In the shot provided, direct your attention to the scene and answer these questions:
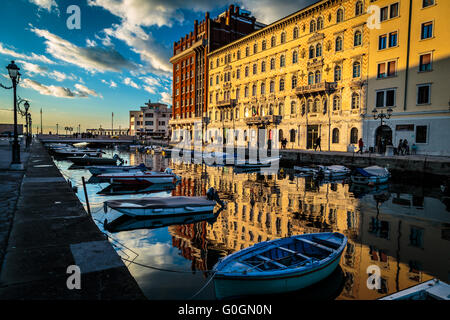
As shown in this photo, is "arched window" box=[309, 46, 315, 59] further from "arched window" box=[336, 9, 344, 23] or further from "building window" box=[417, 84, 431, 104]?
"building window" box=[417, 84, 431, 104]

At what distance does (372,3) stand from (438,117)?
16768 millimetres

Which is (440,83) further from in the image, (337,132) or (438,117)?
(337,132)

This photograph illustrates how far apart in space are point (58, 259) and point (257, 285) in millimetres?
4401

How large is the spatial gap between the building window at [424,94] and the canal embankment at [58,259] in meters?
35.7

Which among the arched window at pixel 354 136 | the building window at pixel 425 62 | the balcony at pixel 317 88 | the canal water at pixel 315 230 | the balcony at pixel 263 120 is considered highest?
the building window at pixel 425 62

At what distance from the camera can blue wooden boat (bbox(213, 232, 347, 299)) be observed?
5961 millimetres

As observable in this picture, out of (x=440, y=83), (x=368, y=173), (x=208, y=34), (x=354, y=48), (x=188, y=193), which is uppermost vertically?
(x=208, y=34)

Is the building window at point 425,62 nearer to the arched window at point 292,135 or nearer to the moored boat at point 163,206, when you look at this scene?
the arched window at point 292,135

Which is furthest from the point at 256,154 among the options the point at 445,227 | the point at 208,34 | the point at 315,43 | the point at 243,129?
the point at 208,34

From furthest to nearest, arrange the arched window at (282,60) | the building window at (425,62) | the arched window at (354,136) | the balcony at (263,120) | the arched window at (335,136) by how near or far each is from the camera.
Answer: the balcony at (263,120)
the arched window at (282,60)
the arched window at (335,136)
the arched window at (354,136)
the building window at (425,62)

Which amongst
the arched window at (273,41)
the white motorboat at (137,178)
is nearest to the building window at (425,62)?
the arched window at (273,41)

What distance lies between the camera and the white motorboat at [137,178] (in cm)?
2252

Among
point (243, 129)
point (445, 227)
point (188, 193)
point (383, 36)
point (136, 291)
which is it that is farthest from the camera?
point (243, 129)

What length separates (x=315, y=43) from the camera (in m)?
42.1
